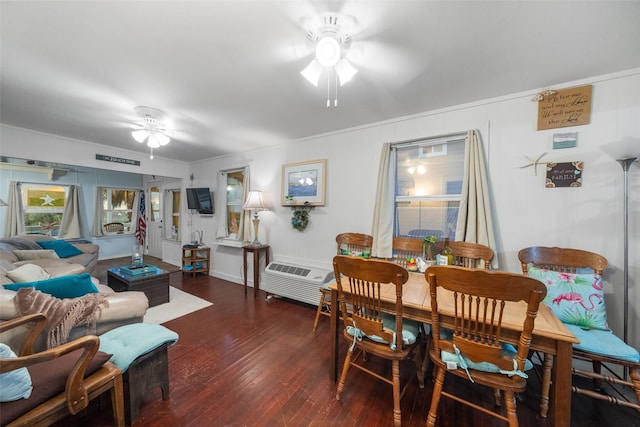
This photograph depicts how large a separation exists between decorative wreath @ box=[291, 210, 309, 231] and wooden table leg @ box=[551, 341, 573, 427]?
8.96 ft

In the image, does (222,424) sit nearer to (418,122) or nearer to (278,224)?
(278,224)

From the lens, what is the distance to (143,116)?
2600 mm

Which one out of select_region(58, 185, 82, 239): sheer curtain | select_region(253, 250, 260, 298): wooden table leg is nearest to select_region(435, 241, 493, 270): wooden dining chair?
select_region(253, 250, 260, 298): wooden table leg

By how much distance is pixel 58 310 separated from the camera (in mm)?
1484

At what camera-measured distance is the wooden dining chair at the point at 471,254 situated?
2100mm

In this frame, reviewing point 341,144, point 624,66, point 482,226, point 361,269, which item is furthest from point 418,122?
point 361,269

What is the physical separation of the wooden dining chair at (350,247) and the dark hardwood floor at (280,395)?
378 mm

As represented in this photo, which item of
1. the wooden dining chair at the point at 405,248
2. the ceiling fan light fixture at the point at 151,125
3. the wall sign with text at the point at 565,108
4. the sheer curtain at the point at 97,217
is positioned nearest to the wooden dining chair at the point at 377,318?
the wooden dining chair at the point at 405,248

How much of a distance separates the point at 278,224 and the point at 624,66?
384 centimetres

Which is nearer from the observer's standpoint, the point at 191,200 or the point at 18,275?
the point at 18,275

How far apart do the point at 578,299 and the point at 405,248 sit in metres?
1.31

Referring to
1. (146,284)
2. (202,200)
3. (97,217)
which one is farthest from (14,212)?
(146,284)

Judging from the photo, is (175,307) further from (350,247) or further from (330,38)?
(330,38)

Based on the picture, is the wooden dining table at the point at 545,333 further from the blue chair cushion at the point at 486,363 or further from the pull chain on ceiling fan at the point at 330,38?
the pull chain on ceiling fan at the point at 330,38
